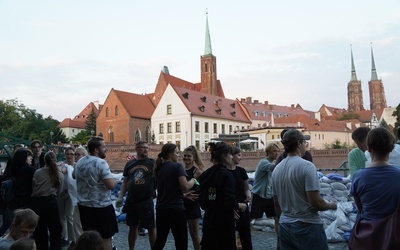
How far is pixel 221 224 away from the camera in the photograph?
13.2ft

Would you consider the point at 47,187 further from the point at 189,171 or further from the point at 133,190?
the point at 189,171

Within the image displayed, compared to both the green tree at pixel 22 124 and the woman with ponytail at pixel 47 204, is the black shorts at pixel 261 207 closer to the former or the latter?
the woman with ponytail at pixel 47 204

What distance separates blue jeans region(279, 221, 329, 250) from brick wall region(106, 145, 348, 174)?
32.3m

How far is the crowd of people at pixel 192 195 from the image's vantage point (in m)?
2.95

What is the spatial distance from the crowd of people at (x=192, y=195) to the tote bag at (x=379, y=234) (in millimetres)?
54

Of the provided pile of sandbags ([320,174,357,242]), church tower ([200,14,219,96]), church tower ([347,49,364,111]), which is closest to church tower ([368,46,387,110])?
church tower ([347,49,364,111])

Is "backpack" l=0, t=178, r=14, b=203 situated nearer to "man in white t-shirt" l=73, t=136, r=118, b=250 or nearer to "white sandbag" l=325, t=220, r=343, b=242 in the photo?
"man in white t-shirt" l=73, t=136, r=118, b=250

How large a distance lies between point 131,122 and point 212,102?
42.2ft

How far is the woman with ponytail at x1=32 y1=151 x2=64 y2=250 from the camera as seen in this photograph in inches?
201

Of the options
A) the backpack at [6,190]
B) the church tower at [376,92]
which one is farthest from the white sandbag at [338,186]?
the church tower at [376,92]

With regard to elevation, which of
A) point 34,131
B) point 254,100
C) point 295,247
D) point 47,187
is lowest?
point 295,247

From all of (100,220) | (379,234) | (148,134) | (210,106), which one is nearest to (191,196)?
(100,220)

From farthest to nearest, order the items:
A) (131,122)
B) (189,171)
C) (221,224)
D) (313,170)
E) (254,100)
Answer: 1. (254,100)
2. (131,122)
3. (189,171)
4. (221,224)
5. (313,170)

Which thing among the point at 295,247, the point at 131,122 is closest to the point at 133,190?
the point at 295,247
